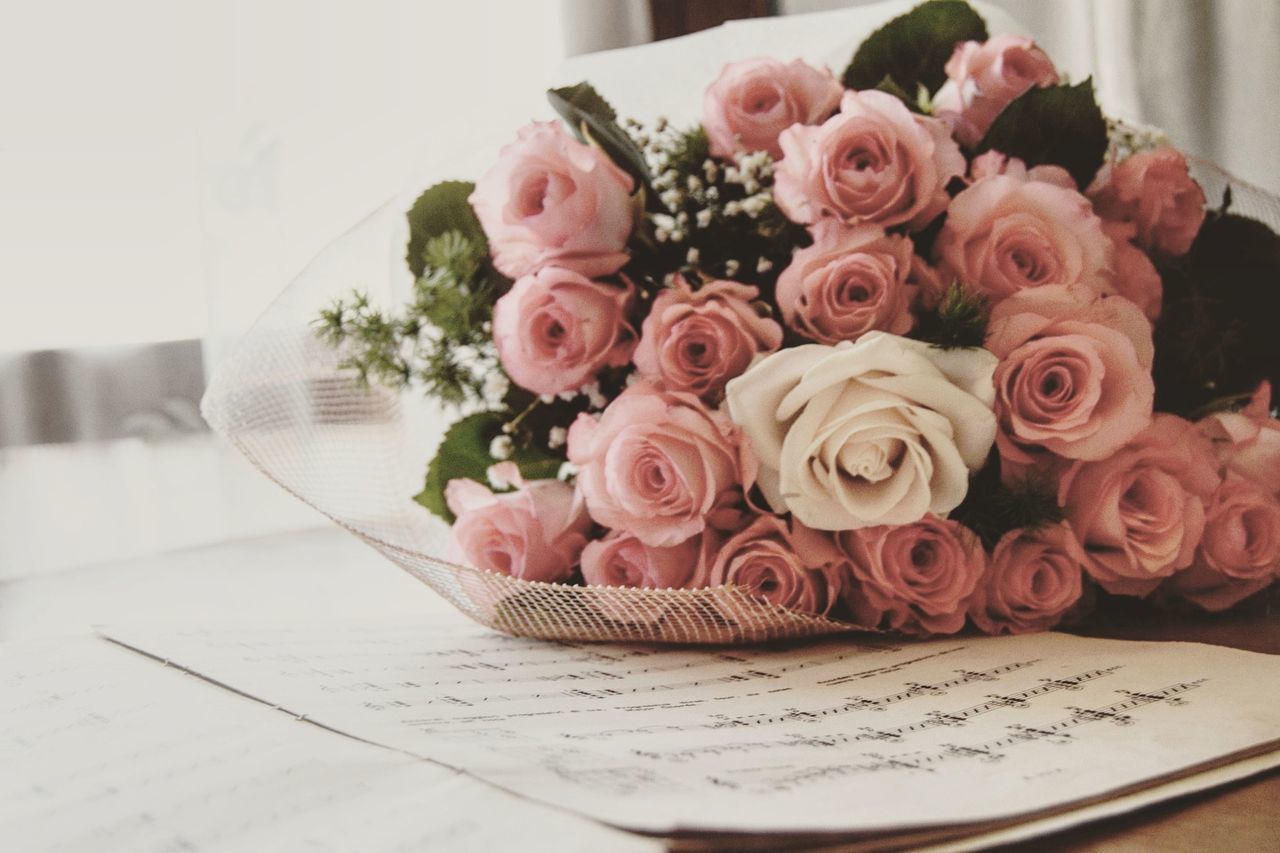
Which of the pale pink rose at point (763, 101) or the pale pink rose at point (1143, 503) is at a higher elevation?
the pale pink rose at point (763, 101)

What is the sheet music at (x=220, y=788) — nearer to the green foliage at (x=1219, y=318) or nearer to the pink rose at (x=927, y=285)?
the pink rose at (x=927, y=285)

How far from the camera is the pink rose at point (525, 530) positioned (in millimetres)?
665

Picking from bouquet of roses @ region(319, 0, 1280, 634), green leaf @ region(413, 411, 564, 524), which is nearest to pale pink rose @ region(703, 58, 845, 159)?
bouquet of roses @ region(319, 0, 1280, 634)

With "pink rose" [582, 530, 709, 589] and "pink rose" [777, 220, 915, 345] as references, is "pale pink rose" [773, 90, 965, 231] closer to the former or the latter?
"pink rose" [777, 220, 915, 345]

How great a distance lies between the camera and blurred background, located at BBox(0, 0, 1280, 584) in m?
1.04

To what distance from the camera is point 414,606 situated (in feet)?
3.07

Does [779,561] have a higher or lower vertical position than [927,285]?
lower

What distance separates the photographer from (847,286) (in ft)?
2.01

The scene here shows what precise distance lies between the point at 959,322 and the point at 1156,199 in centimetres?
18

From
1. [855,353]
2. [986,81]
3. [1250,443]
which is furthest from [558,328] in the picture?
[1250,443]

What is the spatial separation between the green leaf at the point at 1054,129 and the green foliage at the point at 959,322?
0.38 feet

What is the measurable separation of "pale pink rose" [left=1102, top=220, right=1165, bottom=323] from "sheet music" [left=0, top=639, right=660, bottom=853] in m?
0.46

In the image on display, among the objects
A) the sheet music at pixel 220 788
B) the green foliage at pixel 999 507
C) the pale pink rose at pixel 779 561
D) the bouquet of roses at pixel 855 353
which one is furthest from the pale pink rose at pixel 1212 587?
the sheet music at pixel 220 788

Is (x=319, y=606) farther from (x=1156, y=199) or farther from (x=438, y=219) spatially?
(x=1156, y=199)
